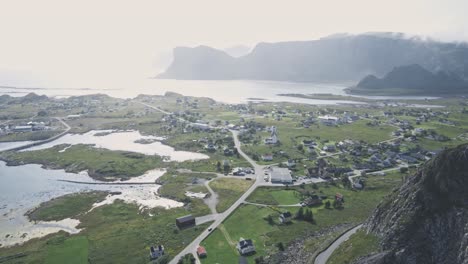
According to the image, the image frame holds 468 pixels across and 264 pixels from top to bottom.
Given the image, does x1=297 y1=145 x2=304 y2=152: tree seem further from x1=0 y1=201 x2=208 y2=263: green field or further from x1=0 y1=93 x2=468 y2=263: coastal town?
x1=0 y1=201 x2=208 y2=263: green field

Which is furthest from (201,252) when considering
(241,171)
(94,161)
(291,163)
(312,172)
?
(94,161)

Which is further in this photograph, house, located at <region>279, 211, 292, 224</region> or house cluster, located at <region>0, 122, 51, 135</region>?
house cluster, located at <region>0, 122, 51, 135</region>

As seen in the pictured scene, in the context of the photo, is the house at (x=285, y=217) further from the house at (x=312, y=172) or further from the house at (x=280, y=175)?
the house at (x=312, y=172)

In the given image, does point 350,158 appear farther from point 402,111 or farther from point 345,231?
point 402,111

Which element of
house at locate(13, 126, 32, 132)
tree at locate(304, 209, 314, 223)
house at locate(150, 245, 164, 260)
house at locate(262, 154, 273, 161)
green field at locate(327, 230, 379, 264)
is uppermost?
house at locate(13, 126, 32, 132)

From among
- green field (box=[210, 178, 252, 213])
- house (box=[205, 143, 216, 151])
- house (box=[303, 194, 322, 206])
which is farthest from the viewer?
house (box=[205, 143, 216, 151])

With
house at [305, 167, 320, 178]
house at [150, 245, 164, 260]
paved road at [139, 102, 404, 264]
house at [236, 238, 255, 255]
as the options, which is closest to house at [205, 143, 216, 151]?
paved road at [139, 102, 404, 264]

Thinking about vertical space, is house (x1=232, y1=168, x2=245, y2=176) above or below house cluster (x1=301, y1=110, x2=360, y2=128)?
below
